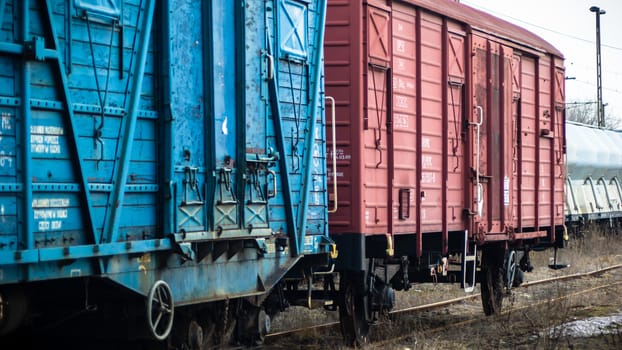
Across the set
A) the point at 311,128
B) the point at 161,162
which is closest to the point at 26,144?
the point at 161,162

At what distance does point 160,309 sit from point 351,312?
423cm

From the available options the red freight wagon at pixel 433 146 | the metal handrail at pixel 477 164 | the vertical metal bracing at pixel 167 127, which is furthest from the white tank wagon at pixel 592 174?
the vertical metal bracing at pixel 167 127

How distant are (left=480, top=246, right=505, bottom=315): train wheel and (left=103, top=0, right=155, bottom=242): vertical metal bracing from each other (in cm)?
915

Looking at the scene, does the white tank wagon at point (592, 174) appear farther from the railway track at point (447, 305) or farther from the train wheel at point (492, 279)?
the train wheel at point (492, 279)

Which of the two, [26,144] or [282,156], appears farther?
[282,156]

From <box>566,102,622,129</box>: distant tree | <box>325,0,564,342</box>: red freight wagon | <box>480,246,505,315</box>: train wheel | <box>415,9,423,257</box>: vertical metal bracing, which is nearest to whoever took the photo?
<box>325,0,564,342</box>: red freight wagon

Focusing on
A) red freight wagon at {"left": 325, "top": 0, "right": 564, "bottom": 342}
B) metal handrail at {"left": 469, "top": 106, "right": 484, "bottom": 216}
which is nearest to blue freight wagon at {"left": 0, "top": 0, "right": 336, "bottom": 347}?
red freight wagon at {"left": 325, "top": 0, "right": 564, "bottom": 342}

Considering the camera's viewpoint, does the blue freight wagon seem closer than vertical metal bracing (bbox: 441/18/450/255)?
Yes

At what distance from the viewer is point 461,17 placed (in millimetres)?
13031

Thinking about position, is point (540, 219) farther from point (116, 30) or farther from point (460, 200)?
point (116, 30)

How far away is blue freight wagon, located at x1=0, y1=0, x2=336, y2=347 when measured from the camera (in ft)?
19.9

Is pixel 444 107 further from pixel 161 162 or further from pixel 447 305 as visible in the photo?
pixel 161 162

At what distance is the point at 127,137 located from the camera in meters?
6.84

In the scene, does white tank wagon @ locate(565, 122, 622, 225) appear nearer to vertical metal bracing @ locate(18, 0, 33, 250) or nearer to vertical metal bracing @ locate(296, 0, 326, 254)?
vertical metal bracing @ locate(296, 0, 326, 254)
